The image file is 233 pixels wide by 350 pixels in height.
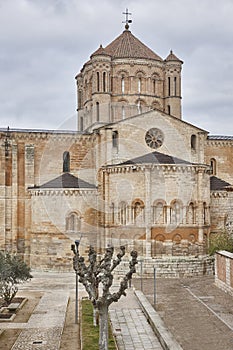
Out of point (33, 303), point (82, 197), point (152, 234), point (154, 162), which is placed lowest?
point (33, 303)

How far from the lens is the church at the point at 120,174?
3453 centimetres

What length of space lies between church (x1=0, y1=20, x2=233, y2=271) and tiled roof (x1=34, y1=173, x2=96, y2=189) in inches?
3.1

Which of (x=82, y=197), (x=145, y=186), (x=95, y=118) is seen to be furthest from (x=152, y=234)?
(x=95, y=118)

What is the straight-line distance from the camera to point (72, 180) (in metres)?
38.6

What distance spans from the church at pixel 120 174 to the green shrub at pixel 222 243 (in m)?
1.10

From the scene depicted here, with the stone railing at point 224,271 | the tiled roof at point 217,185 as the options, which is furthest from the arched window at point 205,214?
the stone railing at point 224,271

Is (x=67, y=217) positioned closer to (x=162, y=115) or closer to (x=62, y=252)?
(x=62, y=252)

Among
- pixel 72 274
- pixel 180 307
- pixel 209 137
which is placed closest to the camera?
pixel 180 307

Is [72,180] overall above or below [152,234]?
above

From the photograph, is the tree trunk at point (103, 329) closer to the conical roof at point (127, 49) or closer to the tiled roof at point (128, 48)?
the conical roof at point (127, 49)

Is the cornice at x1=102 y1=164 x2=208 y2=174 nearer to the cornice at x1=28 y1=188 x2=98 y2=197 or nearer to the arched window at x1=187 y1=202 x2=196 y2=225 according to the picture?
the arched window at x1=187 y1=202 x2=196 y2=225

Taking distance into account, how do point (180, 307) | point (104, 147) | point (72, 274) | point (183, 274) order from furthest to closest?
1. point (104, 147)
2. point (72, 274)
3. point (183, 274)
4. point (180, 307)

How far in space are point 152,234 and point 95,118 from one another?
13.4 meters

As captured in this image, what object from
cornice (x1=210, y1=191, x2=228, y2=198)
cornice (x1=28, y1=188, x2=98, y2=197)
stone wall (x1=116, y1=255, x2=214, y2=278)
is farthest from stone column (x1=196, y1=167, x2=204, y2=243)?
cornice (x1=28, y1=188, x2=98, y2=197)
